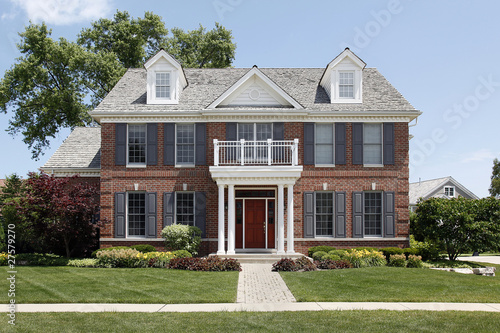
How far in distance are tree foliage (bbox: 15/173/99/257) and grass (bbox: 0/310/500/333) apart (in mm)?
9587

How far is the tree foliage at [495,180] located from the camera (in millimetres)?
51625

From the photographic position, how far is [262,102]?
20594 millimetres

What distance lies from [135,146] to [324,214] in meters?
8.86

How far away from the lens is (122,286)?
12531 millimetres

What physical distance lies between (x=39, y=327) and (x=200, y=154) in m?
12.6

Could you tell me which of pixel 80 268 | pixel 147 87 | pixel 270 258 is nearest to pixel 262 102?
pixel 147 87

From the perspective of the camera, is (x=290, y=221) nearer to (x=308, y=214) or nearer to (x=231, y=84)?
(x=308, y=214)

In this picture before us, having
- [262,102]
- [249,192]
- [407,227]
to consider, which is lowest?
[407,227]

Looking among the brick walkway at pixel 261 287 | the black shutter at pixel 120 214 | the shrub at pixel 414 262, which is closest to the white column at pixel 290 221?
the brick walkway at pixel 261 287

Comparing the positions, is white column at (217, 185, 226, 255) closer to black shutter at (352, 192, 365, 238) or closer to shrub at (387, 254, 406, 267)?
black shutter at (352, 192, 365, 238)

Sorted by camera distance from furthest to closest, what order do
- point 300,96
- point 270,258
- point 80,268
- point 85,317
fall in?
point 300,96, point 270,258, point 80,268, point 85,317

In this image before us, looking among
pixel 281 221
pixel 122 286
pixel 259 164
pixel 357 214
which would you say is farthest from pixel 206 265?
pixel 357 214

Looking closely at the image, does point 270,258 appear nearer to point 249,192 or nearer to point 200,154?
point 249,192

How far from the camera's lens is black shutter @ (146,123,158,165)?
20438mm
